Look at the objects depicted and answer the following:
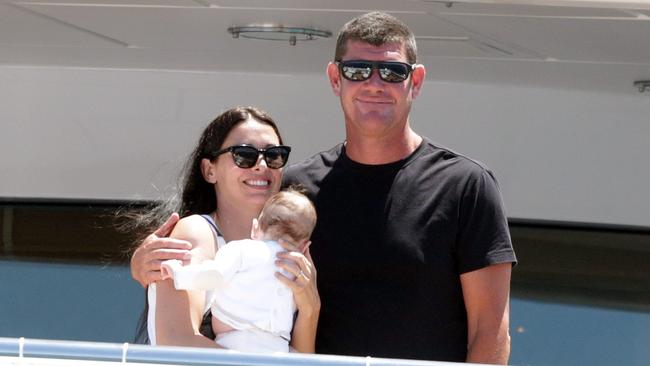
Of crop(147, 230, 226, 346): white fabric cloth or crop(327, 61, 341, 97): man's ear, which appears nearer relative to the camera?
crop(147, 230, 226, 346): white fabric cloth

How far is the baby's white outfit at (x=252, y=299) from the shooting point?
1.78 meters

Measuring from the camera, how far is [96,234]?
473 centimetres

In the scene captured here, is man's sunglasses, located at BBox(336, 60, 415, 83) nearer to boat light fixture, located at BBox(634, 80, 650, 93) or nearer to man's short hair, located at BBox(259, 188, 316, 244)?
man's short hair, located at BBox(259, 188, 316, 244)

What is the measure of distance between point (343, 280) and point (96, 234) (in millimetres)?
2981

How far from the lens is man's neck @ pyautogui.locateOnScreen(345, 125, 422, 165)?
195 centimetres

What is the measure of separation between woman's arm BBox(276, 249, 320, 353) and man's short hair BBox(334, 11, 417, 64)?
14.6 inches

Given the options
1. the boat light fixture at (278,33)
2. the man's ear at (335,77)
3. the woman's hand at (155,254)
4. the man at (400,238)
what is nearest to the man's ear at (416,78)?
the man at (400,238)

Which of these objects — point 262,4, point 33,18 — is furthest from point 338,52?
point 33,18

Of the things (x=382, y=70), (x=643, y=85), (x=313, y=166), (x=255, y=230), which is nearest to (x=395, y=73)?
(x=382, y=70)

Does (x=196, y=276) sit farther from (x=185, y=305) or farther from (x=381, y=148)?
(x=381, y=148)

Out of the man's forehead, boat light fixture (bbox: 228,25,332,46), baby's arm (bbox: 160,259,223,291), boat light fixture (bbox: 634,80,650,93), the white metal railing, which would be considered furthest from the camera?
boat light fixture (bbox: 634,80,650,93)

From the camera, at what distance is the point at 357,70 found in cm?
192

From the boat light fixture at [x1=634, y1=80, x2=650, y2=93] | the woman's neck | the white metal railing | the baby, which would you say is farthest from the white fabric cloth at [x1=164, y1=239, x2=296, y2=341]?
the boat light fixture at [x1=634, y1=80, x2=650, y2=93]

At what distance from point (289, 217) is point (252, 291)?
0.13 metres
